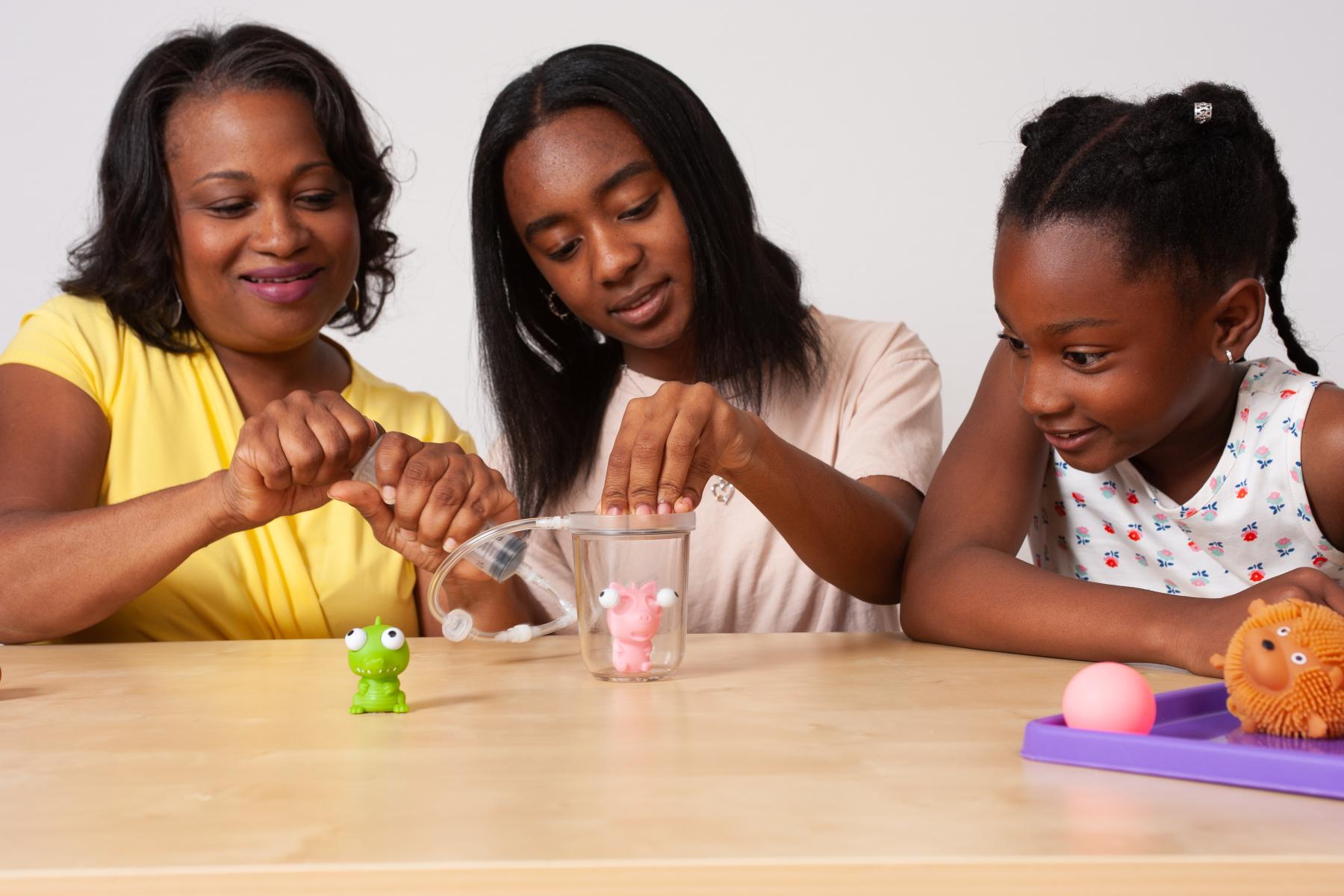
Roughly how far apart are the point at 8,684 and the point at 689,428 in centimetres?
56

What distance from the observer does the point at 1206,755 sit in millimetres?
611

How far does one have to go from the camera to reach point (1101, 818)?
0.56 meters

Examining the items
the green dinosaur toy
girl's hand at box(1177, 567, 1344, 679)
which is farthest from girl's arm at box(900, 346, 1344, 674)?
the green dinosaur toy

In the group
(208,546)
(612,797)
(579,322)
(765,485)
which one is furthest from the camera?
(579,322)

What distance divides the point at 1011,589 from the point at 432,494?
0.50 metres

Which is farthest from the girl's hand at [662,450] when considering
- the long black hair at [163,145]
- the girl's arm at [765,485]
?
the long black hair at [163,145]

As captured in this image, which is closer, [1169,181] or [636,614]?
[636,614]

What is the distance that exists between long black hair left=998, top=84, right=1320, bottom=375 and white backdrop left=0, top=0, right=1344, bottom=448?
1.14m

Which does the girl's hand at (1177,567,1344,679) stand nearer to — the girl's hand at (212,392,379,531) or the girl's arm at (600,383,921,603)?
the girl's arm at (600,383,921,603)

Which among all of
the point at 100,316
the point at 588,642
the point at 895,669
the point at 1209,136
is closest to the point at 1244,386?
the point at 1209,136

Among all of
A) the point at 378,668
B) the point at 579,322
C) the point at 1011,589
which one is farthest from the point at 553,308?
the point at 378,668

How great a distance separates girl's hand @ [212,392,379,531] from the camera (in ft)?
3.54

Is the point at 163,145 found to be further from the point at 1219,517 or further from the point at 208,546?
the point at 1219,517

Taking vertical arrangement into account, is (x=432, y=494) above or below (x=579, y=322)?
below
